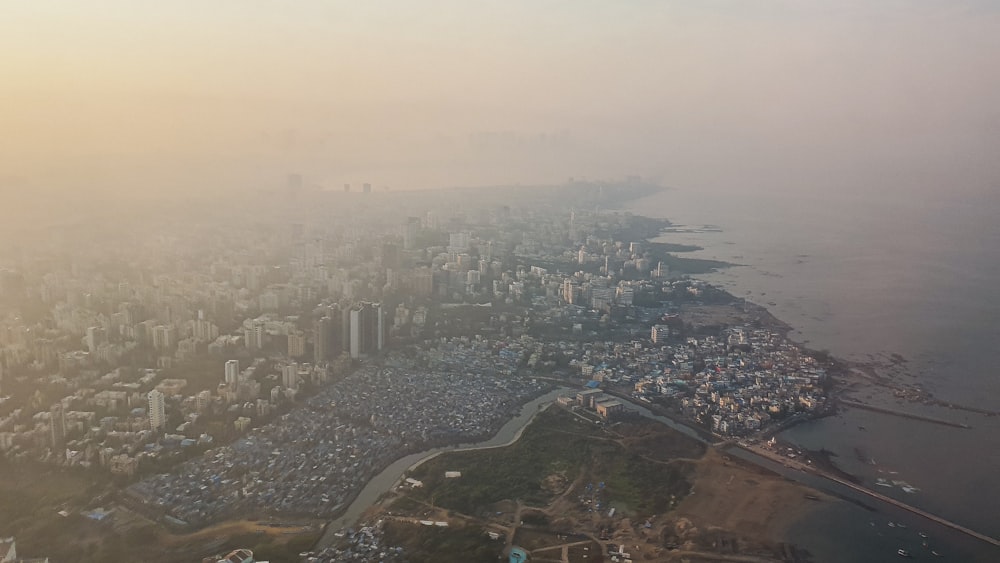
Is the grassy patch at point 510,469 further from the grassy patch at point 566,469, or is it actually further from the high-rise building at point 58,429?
the high-rise building at point 58,429

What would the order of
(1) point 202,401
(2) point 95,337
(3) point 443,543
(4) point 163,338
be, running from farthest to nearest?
1. (4) point 163,338
2. (2) point 95,337
3. (1) point 202,401
4. (3) point 443,543

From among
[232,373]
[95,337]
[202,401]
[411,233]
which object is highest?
[411,233]

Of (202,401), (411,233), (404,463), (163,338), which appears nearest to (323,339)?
(163,338)

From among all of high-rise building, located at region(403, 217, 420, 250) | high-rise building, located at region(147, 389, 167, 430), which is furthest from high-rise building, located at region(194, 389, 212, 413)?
high-rise building, located at region(403, 217, 420, 250)

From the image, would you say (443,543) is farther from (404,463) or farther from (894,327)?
(894,327)

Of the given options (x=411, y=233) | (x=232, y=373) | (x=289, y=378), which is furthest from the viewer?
(x=411, y=233)

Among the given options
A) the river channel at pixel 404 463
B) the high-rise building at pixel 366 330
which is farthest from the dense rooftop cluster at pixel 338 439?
the high-rise building at pixel 366 330

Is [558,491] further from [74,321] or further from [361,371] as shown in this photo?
[74,321]
